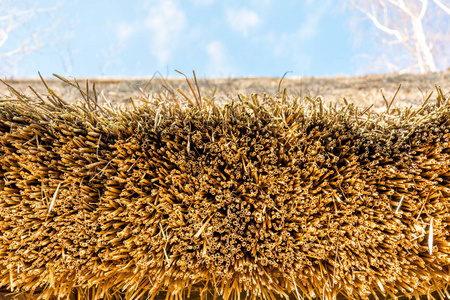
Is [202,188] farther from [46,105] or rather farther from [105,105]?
[46,105]

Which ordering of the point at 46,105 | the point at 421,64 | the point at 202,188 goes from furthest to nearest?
the point at 421,64 → the point at 46,105 → the point at 202,188

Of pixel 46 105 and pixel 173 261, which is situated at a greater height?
pixel 46 105

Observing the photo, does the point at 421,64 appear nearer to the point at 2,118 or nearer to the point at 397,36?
the point at 397,36

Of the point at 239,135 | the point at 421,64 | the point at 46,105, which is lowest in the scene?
the point at 421,64

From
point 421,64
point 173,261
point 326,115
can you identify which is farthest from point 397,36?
point 173,261

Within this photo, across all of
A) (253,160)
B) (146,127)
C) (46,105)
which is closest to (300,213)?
(253,160)

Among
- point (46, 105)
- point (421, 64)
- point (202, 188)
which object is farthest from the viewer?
point (421, 64)

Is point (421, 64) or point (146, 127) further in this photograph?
point (421, 64)
